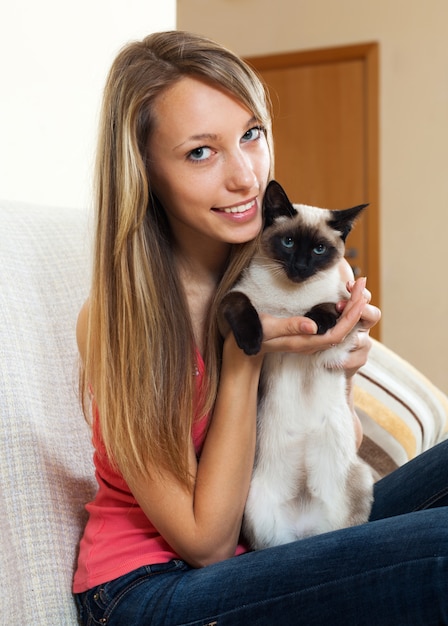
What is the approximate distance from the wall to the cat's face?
683 mm

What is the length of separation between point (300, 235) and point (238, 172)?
0.25m

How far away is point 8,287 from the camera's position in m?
1.54

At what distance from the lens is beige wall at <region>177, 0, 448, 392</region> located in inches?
176

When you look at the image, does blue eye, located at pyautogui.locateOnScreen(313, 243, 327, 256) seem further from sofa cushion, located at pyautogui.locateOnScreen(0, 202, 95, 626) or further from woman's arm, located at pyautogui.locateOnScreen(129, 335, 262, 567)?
sofa cushion, located at pyautogui.locateOnScreen(0, 202, 95, 626)

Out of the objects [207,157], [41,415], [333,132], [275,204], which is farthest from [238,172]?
[333,132]

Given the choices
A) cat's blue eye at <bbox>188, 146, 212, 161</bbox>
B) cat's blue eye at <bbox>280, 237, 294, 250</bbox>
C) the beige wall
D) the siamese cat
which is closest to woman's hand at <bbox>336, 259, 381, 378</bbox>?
the siamese cat

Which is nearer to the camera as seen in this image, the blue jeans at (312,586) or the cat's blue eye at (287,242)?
the blue jeans at (312,586)

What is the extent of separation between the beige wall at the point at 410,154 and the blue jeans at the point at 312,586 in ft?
11.3

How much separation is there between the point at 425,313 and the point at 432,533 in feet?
11.7

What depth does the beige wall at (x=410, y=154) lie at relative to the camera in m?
4.47

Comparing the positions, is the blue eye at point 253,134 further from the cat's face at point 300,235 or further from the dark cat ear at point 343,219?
the dark cat ear at point 343,219

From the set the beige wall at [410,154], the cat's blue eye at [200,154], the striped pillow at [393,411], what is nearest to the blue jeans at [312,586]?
the cat's blue eye at [200,154]

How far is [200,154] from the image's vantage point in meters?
1.33

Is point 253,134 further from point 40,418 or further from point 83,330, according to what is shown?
point 40,418
